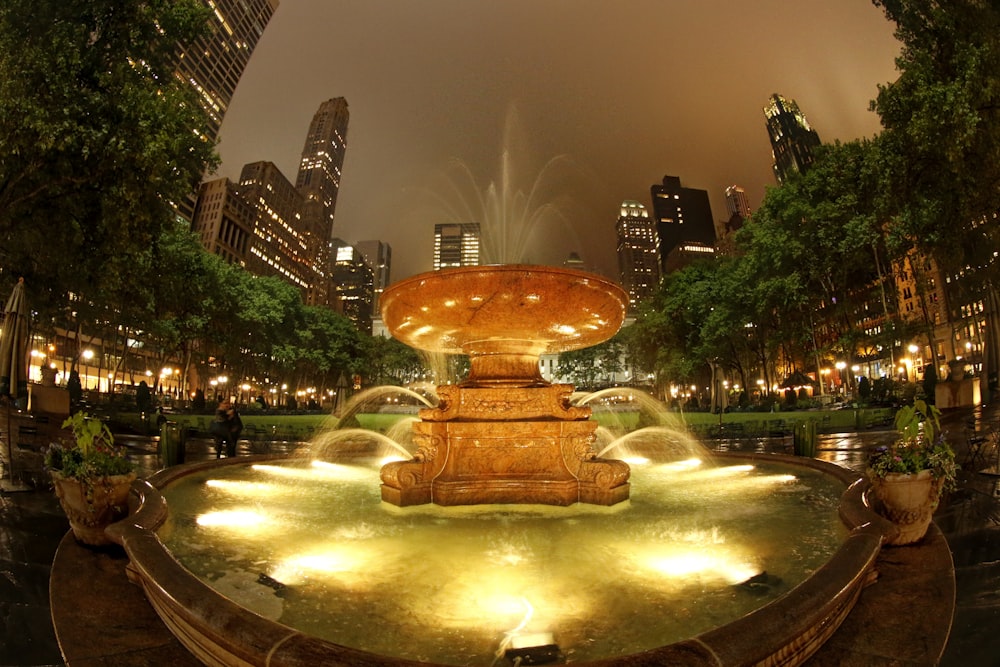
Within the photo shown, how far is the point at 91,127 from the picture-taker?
459 inches

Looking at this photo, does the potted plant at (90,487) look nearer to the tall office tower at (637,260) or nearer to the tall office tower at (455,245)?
the tall office tower at (455,245)

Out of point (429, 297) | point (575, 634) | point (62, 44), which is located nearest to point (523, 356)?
point (429, 297)

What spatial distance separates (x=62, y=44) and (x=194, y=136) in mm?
4046

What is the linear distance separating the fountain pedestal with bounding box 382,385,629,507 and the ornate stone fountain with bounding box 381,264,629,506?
0.01m

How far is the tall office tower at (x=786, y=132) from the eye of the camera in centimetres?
13662

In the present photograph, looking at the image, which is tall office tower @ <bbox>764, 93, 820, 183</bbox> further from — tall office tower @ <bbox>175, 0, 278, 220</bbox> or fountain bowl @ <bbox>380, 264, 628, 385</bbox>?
fountain bowl @ <bbox>380, 264, 628, 385</bbox>

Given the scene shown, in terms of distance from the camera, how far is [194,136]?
50.6 ft

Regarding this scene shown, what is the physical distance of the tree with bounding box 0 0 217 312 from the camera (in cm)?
1111

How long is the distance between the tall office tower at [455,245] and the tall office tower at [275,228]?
86.0 m

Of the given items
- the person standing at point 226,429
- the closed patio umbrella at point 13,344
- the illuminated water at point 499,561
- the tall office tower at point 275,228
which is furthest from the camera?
the tall office tower at point 275,228

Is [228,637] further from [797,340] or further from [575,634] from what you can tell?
[797,340]

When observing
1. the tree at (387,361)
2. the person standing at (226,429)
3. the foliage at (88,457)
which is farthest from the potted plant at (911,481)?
the tree at (387,361)

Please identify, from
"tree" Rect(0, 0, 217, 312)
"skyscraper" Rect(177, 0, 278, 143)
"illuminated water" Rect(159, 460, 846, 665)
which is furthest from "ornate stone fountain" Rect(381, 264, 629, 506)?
"skyscraper" Rect(177, 0, 278, 143)

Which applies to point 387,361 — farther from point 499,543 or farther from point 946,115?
point 499,543
